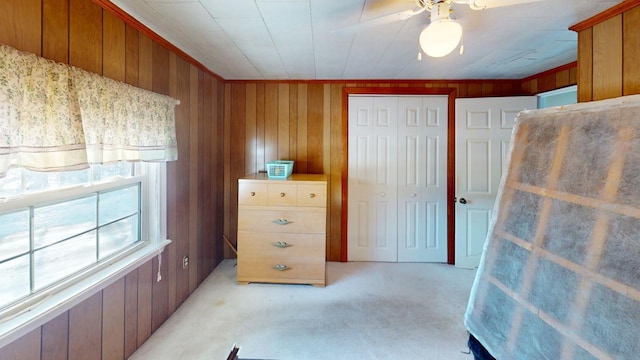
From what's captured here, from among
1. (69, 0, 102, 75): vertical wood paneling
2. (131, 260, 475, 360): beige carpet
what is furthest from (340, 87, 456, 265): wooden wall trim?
(69, 0, 102, 75): vertical wood paneling

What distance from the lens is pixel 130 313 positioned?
174 centimetres

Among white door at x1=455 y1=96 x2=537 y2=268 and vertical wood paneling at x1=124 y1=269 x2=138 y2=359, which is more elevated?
white door at x1=455 y1=96 x2=537 y2=268

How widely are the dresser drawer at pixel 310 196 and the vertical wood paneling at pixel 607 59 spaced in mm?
2093

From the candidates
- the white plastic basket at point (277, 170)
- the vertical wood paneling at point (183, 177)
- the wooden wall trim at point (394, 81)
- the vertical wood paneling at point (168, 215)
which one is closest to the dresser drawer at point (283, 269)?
the vertical wood paneling at point (183, 177)

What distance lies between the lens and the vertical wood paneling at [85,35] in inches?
52.4

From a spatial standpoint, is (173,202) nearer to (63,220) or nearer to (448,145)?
(63,220)

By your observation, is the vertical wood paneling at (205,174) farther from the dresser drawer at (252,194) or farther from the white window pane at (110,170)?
the white window pane at (110,170)

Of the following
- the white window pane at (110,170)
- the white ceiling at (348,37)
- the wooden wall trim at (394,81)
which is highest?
the wooden wall trim at (394,81)

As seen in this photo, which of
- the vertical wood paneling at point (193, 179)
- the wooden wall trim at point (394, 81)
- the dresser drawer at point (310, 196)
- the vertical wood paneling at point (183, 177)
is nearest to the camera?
the vertical wood paneling at point (183, 177)

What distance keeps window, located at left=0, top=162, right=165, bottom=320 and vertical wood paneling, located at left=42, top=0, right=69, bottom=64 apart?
0.54 metres

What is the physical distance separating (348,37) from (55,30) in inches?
65.5

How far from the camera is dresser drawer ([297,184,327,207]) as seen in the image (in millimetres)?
2648

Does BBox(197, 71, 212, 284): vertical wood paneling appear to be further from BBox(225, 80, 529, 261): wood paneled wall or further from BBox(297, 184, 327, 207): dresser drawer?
BBox(297, 184, 327, 207): dresser drawer

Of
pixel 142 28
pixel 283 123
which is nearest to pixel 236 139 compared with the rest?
pixel 283 123
